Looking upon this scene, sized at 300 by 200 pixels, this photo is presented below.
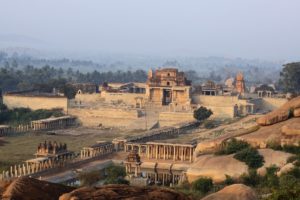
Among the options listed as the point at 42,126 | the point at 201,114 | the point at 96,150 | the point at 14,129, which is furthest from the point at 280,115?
the point at 42,126

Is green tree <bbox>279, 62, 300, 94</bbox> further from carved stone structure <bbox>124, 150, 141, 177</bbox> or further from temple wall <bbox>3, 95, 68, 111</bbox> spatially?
carved stone structure <bbox>124, 150, 141, 177</bbox>

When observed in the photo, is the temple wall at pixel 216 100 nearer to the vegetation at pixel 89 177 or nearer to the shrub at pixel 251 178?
the vegetation at pixel 89 177

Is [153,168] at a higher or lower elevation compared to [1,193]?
lower

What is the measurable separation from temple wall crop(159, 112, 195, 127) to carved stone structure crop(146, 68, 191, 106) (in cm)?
434

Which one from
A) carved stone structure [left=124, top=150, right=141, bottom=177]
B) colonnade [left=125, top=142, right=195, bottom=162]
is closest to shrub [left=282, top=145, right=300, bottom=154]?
carved stone structure [left=124, top=150, right=141, bottom=177]

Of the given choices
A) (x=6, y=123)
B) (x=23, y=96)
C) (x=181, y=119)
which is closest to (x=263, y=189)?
(x=181, y=119)

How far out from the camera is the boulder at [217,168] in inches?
1117

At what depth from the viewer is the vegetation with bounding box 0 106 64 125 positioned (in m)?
63.6

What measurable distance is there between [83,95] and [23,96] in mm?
6853

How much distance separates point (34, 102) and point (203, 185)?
4510 cm

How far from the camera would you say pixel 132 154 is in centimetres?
3872

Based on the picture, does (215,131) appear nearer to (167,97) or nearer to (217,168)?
(167,97)

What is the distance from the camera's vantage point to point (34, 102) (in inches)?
2721

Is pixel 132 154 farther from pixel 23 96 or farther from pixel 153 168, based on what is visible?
pixel 23 96
